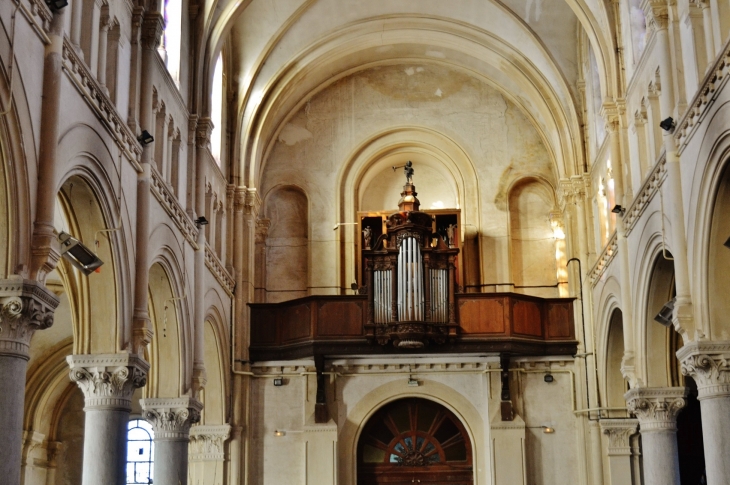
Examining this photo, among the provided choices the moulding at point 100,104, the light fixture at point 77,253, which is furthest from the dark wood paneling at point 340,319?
the light fixture at point 77,253

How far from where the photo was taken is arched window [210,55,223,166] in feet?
74.9

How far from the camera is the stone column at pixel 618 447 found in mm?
22047

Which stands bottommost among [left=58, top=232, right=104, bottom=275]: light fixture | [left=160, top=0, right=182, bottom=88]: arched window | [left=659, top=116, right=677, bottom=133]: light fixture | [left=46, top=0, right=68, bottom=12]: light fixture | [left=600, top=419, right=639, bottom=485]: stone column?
[left=600, top=419, right=639, bottom=485]: stone column

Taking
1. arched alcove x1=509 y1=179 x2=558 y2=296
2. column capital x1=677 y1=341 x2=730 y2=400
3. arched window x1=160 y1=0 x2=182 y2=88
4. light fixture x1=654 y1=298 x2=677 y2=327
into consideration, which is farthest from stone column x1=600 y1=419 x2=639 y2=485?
arched window x1=160 y1=0 x2=182 y2=88

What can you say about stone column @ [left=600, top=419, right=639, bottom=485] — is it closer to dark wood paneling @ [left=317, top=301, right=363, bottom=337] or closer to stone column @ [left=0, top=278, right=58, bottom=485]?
dark wood paneling @ [left=317, top=301, right=363, bottom=337]

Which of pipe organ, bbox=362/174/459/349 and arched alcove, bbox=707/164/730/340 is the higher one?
pipe organ, bbox=362/174/459/349

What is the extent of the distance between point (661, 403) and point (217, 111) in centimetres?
1153

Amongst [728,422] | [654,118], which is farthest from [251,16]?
[728,422]

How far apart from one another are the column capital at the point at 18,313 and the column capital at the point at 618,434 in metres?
14.4

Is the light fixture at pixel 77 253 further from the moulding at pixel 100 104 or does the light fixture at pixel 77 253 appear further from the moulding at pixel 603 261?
Result: the moulding at pixel 603 261

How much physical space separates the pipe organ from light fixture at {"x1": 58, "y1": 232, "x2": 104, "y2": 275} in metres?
11.0

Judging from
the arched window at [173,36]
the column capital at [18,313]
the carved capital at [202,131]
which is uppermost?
the arched window at [173,36]

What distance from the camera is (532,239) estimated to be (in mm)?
25969

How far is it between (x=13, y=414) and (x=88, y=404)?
3.95 metres
